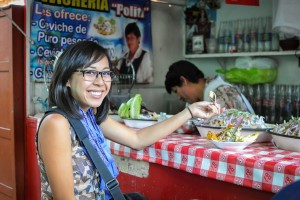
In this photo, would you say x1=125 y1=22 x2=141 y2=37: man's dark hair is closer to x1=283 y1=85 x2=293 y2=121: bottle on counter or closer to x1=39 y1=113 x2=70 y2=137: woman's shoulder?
x1=283 y1=85 x2=293 y2=121: bottle on counter

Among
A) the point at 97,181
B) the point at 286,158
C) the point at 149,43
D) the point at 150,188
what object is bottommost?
the point at 150,188

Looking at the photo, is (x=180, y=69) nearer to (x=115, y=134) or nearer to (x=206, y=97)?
(x=206, y=97)

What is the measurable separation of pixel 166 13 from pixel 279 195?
13.0 ft

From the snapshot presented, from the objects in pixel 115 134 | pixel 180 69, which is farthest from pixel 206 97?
pixel 115 134

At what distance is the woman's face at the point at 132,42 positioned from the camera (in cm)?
429

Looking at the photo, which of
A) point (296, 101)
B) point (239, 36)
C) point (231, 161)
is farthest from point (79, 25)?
point (231, 161)

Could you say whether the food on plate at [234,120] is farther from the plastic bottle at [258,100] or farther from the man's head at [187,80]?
the plastic bottle at [258,100]

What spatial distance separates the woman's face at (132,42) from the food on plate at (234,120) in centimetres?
221

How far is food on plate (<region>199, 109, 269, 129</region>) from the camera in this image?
A: 2.16m

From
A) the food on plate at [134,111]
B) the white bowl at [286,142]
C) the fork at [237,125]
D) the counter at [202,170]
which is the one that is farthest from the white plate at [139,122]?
the white bowl at [286,142]

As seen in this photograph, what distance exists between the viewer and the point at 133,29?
432cm

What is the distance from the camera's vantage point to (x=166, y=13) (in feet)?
15.3

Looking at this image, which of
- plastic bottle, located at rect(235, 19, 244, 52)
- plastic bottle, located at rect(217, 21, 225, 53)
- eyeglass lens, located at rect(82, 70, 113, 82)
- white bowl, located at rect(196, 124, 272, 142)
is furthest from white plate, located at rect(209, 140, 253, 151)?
plastic bottle, located at rect(217, 21, 225, 53)

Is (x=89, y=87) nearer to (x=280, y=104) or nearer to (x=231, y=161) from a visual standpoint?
(x=231, y=161)
